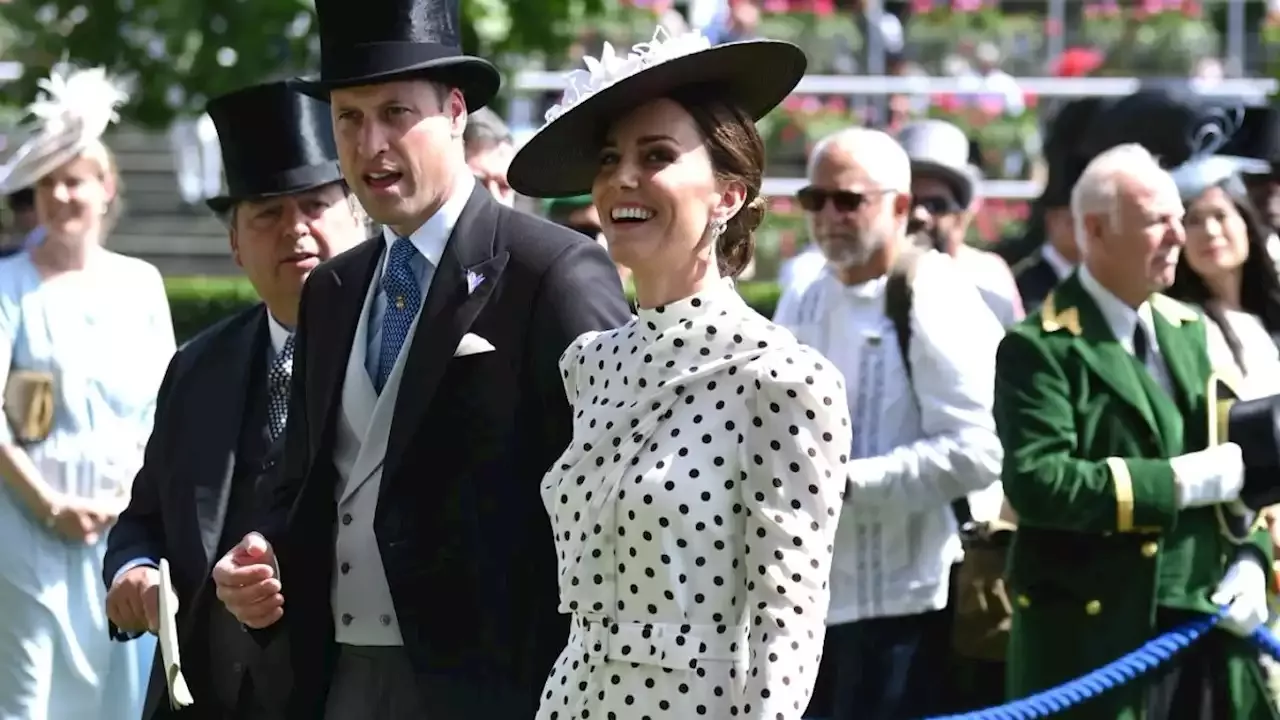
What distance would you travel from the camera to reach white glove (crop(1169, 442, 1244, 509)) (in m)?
7.00

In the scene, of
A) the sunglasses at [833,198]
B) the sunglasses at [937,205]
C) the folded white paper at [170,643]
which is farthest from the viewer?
the sunglasses at [937,205]

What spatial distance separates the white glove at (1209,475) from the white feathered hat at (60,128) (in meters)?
3.75

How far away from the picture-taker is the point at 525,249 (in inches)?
217

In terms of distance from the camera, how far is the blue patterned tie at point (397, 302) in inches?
222

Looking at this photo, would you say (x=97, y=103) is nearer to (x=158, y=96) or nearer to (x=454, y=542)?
(x=454, y=542)

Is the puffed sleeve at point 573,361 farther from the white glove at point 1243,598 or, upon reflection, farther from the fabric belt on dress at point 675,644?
the white glove at point 1243,598

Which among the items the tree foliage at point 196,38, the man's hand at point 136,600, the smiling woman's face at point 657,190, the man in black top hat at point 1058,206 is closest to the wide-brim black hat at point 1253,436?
the man in black top hat at point 1058,206

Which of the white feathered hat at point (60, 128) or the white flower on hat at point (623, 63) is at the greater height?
the white flower on hat at point (623, 63)

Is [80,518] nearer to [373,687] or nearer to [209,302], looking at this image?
[373,687]

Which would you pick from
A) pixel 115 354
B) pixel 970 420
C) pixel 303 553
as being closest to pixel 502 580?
pixel 303 553

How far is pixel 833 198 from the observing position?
8.28 m

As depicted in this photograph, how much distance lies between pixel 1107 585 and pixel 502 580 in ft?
7.59

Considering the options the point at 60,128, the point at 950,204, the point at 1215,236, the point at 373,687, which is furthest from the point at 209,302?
the point at 373,687

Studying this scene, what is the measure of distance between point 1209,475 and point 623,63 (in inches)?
113
